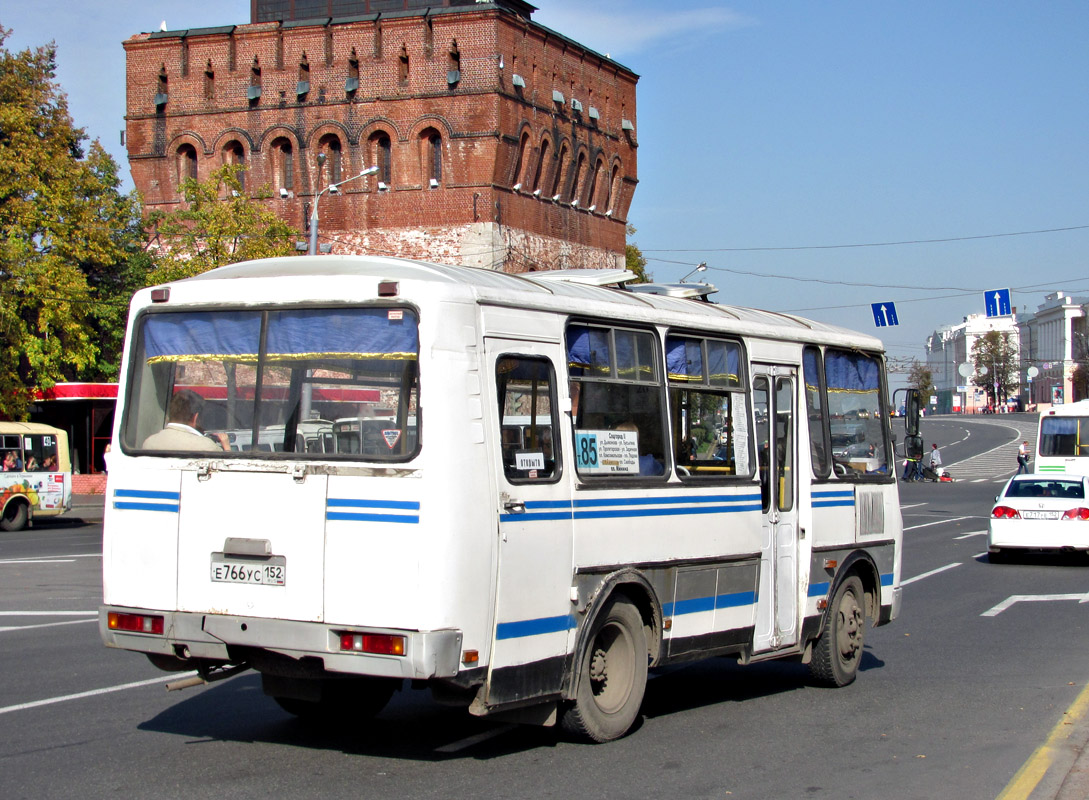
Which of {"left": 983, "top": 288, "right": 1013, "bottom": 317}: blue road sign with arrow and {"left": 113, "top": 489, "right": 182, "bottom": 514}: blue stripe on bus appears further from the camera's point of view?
{"left": 983, "top": 288, "right": 1013, "bottom": 317}: blue road sign with arrow

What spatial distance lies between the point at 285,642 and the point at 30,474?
87.4 feet

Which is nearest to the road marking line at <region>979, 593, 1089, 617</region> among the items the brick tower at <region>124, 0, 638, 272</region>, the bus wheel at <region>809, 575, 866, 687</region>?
the bus wheel at <region>809, 575, 866, 687</region>

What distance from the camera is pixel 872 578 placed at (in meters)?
11.0

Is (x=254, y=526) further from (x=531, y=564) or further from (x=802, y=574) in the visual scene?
(x=802, y=574)

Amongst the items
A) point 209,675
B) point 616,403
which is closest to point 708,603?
point 616,403

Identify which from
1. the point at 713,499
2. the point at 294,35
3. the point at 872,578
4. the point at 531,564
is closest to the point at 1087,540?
the point at 872,578

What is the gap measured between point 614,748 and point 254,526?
2.53 metres

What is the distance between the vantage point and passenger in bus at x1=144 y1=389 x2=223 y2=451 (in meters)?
7.25

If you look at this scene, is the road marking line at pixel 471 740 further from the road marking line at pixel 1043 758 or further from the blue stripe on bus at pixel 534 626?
the road marking line at pixel 1043 758

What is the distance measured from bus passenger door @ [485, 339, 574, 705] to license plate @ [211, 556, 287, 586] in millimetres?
1103

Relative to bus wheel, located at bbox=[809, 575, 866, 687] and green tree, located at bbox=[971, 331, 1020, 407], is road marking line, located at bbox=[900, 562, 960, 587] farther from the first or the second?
green tree, located at bbox=[971, 331, 1020, 407]

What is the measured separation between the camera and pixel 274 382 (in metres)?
7.09

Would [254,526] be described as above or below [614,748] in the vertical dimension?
above

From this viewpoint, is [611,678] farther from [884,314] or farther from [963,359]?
[963,359]
